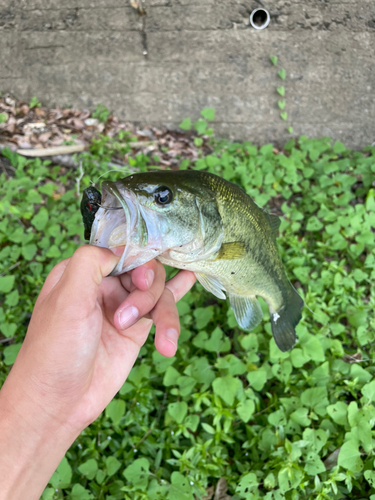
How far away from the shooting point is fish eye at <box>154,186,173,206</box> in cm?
139

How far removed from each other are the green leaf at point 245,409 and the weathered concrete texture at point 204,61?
334 cm

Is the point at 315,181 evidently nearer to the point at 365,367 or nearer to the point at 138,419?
the point at 365,367

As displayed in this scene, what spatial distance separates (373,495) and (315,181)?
9.40 ft

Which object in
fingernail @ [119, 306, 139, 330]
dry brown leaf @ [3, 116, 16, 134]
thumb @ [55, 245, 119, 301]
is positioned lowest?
dry brown leaf @ [3, 116, 16, 134]

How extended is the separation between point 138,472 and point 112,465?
0.18m

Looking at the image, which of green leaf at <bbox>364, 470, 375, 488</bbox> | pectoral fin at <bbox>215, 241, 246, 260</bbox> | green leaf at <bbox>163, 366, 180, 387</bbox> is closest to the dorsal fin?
pectoral fin at <bbox>215, 241, 246, 260</bbox>

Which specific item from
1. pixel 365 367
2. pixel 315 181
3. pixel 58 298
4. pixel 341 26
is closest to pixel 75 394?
pixel 58 298

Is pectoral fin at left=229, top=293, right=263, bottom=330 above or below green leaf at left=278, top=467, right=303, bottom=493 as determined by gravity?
above

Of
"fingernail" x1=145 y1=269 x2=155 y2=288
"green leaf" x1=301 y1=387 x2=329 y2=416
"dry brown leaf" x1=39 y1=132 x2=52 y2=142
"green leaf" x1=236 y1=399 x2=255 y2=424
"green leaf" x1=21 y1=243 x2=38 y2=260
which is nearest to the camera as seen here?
"fingernail" x1=145 y1=269 x2=155 y2=288

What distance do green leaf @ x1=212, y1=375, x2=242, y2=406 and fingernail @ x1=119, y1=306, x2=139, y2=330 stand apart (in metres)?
1.00

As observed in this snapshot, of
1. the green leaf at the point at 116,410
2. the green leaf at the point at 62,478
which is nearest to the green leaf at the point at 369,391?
the green leaf at the point at 116,410

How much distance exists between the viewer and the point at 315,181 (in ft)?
12.0

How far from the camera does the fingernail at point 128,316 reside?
1.36 m

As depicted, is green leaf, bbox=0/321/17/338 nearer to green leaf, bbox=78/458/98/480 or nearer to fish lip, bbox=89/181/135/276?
green leaf, bbox=78/458/98/480
